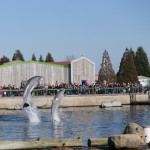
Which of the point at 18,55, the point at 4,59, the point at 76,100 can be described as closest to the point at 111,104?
the point at 76,100

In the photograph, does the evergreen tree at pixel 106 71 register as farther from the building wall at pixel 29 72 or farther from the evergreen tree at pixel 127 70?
the building wall at pixel 29 72

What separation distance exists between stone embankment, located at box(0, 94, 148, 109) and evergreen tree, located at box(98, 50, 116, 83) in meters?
40.4

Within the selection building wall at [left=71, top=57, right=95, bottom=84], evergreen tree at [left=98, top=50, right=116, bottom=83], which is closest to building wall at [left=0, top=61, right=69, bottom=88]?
building wall at [left=71, top=57, right=95, bottom=84]

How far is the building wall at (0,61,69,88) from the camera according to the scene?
189 ft

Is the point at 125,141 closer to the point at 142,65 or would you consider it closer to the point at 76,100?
the point at 76,100

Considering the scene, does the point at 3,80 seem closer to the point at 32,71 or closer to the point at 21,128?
the point at 32,71

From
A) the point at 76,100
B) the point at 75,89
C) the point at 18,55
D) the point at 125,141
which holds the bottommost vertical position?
the point at 125,141

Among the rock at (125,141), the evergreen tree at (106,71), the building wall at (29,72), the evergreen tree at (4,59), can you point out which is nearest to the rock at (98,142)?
the rock at (125,141)

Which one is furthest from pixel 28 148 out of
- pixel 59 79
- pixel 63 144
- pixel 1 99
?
pixel 59 79

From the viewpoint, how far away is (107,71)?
93188mm

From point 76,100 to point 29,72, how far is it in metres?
13.7

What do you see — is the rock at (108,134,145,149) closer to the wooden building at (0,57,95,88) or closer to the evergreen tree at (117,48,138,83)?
the wooden building at (0,57,95,88)

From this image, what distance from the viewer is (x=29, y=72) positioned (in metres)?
59.2

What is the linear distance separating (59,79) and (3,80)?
9.03 meters
